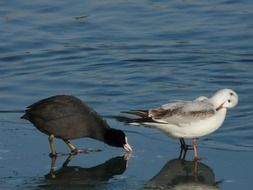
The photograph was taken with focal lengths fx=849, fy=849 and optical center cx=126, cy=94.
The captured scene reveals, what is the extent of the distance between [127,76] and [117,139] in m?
3.61

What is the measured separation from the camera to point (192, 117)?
962 cm

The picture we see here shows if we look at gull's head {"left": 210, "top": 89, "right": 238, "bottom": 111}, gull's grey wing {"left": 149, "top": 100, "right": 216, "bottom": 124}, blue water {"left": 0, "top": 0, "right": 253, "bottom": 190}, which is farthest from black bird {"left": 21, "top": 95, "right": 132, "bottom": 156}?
gull's head {"left": 210, "top": 89, "right": 238, "bottom": 111}

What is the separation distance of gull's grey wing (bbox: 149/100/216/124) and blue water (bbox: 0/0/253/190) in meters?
0.38

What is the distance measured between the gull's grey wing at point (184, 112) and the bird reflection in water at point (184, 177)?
1.65 feet

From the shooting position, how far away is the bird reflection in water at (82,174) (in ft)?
28.3

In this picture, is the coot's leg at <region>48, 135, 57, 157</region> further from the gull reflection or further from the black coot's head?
the gull reflection

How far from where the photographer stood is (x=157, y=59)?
14.2 m

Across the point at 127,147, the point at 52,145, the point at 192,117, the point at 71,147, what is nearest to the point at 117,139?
the point at 127,147

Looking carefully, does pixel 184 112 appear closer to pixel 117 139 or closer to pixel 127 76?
pixel 117 139

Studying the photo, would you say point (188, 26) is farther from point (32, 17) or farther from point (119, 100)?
point (119, 100)

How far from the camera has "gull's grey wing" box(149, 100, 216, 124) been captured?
9.56 m

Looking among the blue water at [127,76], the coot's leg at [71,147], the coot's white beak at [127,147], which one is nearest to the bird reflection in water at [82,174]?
the blue water at [127,76]

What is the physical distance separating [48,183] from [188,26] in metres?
8.01

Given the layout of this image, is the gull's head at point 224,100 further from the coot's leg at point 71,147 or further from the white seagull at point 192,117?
the coot's leg at point 71,147
